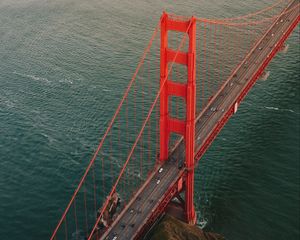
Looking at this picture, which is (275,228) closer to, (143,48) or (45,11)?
(143,48)

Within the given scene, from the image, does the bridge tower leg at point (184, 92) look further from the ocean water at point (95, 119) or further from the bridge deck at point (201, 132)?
the ocean water at point (95, 119)

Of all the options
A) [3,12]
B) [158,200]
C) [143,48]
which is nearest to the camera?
[158,200]

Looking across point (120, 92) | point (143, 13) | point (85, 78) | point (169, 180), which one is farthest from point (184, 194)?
point (143, 13)

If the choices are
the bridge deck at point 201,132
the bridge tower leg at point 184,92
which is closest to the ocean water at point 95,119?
the bridge deck at point 201,132

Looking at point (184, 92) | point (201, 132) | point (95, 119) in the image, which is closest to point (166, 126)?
point (184, 92)

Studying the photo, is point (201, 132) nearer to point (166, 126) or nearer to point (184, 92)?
point (166, 126)

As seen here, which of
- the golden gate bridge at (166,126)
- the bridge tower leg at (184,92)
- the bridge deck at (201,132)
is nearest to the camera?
the bridge tower leg at (184,92)
